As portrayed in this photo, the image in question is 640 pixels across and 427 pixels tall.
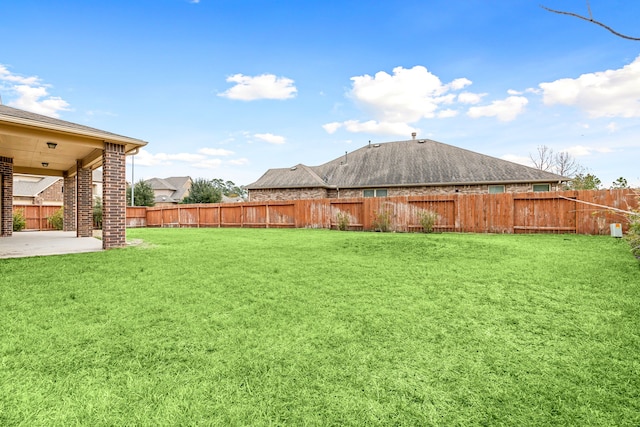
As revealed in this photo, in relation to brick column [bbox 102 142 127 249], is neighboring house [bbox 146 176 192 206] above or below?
above

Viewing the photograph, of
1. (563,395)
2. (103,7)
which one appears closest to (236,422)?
(563,395)

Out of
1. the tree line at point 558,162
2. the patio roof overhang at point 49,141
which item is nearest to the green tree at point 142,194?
the patio roof overhang at point 49,141

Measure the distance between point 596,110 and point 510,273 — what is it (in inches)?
773

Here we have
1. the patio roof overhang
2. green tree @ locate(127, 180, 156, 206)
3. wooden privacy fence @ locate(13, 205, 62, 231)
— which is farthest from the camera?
green tree @ locate(127, 180, 156, 206)

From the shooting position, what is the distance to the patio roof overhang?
680 cm

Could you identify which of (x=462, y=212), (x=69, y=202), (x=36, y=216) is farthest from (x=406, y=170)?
(x=36, y=216)

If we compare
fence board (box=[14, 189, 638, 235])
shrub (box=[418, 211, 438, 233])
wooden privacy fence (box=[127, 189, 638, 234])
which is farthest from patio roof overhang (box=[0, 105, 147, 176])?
shrub (box=[418, 211, 438, 233])

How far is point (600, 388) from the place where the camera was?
2.12 m

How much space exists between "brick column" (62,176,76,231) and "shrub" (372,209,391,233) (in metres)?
13.9

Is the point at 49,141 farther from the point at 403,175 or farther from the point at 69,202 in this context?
the point at 403,175

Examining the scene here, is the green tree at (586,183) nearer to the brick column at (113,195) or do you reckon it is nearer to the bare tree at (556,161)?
the bare tree at (556,161)

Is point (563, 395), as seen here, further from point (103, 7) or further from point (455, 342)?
point (103, 7)

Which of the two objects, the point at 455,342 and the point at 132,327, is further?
the point at 132,327

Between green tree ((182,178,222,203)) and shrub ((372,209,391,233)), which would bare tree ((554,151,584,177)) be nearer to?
shrub ((372,209,391,233))
